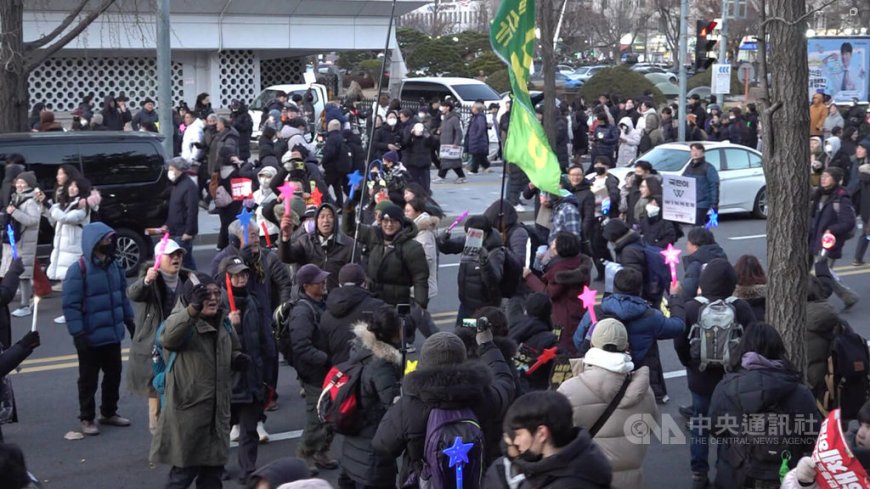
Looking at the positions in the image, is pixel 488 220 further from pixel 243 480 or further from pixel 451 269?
pixel 451 269

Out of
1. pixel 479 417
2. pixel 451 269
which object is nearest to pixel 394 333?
pixel 479 417

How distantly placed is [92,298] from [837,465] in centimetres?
562

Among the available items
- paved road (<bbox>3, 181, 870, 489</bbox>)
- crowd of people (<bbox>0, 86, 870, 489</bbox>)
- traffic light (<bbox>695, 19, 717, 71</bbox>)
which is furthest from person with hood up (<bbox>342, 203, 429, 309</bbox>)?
traffic light (<bbox>695, 19, 717, 71</bbox>)

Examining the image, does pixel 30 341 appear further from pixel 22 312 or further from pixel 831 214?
pixel 831 214

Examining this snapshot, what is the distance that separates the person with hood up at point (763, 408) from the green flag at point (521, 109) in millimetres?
2558

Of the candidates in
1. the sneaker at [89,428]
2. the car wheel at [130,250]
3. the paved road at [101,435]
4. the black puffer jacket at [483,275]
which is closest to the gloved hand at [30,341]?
the paved road at [101,435]

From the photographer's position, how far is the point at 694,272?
954 cm

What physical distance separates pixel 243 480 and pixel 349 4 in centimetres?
3130

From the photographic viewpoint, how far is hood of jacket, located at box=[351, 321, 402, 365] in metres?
6.14

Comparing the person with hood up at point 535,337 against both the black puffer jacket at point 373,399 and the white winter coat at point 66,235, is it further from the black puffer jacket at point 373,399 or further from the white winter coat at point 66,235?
the white winter coat at point 66,235

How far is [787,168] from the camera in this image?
719 centimetres

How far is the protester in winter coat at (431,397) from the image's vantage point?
5410 millimetres

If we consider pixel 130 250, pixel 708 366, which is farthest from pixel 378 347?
pixel 130 250

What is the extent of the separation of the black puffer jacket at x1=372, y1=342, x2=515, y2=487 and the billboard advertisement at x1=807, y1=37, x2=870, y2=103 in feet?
114
